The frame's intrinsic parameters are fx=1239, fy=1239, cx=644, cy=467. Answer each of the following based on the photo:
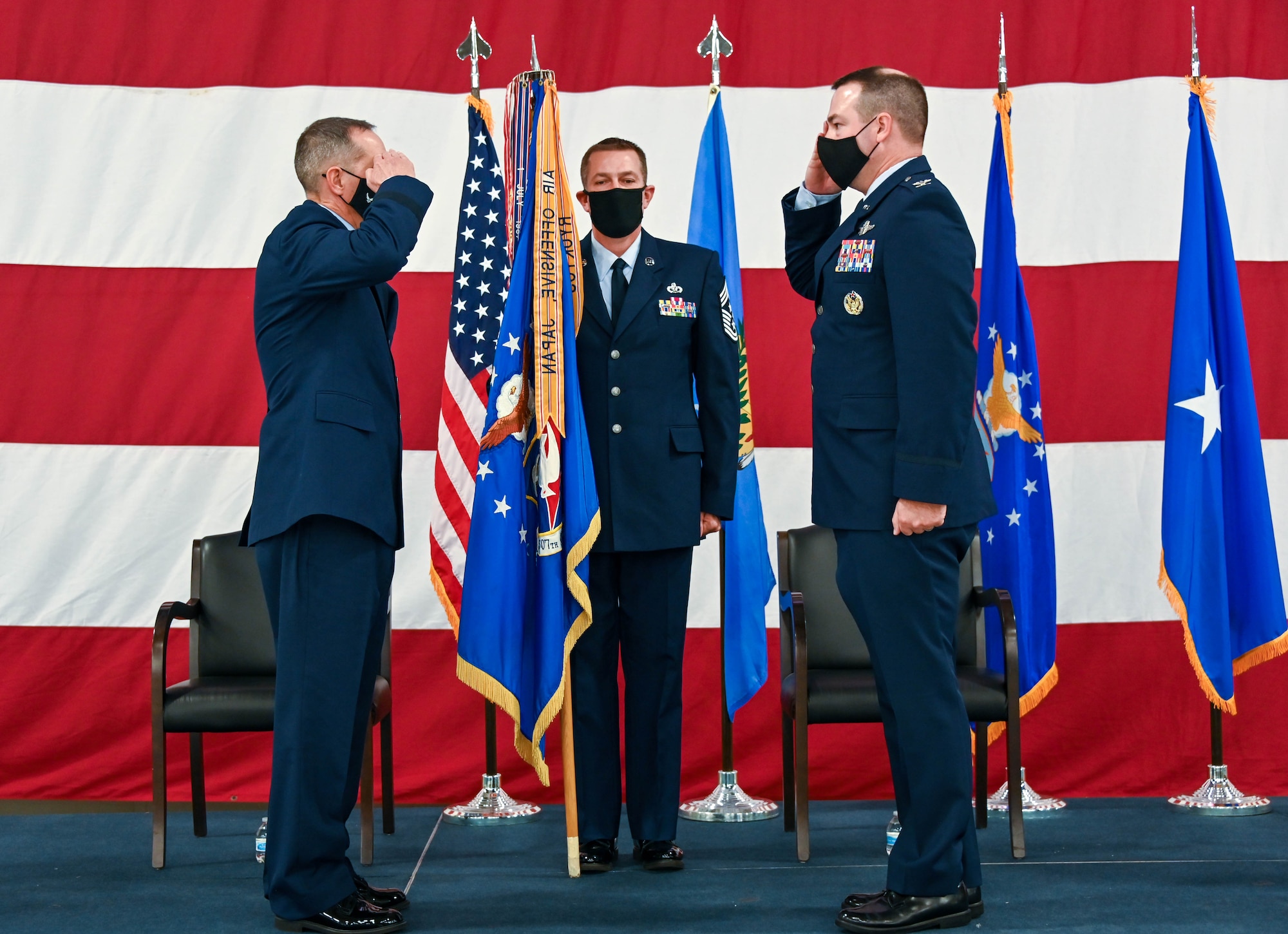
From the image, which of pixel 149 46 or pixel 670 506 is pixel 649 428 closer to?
pixel 670 506

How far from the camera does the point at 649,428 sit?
2.91 metres

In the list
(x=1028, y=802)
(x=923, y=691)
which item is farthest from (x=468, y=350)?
(x=1028, y=802)

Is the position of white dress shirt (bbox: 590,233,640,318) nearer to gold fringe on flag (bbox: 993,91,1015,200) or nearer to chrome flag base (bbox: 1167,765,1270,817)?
gold fringe on flag (bbox: 993,91,1015,200)

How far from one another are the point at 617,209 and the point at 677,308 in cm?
27

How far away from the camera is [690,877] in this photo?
9.42 feet

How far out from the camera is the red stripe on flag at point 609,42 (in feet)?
12.6

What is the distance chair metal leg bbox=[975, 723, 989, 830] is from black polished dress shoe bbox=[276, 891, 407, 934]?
1.62m

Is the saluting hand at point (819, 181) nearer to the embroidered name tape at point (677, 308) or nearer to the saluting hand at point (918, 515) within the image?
the embroidered name tape at point (677, 308)

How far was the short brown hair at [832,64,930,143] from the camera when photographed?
8.00ft

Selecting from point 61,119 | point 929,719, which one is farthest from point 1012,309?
point 61,119

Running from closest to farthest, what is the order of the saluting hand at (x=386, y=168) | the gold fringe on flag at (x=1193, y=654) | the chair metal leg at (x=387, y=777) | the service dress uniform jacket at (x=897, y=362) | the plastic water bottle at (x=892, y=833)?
the service dress uniform jacket at (x=897, y=362) → the saluting hand at (x=386, y=168) → the plastic water bottle at (x=892, y=833) → the chair metal leg at (x=387, y=777) → the gold fringe on flag at (x=1193, y=654)

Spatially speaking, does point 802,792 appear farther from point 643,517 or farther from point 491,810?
point 491,810

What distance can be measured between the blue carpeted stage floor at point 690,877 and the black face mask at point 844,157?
151 centimetres

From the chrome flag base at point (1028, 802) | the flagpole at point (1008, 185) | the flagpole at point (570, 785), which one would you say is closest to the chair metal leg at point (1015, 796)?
the flagpole at point (1008, 185)
